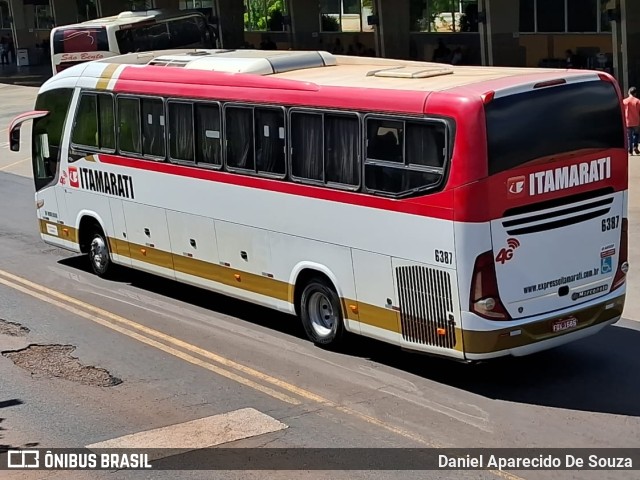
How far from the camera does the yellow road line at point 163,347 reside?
10867mm

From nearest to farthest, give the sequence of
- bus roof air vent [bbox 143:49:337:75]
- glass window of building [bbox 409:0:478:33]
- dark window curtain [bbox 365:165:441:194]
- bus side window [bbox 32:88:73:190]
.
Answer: dark window curtain [bbox 365:165:441:194] → bus roof air vent [bbox 143:49:337:75] → bus side window [bbox 32:88:73:190] → glass window of building [bbox 409:0:478:33]

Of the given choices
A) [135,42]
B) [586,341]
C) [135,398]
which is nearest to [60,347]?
[135,398]

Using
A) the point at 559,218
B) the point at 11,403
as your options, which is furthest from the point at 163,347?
the point at 559,218

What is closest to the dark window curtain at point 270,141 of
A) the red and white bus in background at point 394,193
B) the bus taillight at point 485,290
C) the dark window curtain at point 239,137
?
the red and white bus in background at point 394,193

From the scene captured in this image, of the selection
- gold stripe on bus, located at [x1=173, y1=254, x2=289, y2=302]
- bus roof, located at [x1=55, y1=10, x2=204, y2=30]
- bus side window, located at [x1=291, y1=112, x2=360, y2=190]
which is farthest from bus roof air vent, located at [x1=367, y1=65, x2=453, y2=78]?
bus roof, located at [x1=55, y1=10, x2=204, y2=30]

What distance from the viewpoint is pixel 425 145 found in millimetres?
10484

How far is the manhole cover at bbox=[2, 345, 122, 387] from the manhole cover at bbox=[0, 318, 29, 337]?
2.03 feet

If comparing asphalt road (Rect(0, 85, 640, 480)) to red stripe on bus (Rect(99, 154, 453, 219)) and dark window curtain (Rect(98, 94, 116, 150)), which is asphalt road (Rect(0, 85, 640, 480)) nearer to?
red stripe on bus (Rect(99, 154, 453, 219))

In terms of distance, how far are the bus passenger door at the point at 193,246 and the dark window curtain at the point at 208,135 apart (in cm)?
78

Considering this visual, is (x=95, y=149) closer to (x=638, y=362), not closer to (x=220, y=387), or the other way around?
(x=220, y=387)

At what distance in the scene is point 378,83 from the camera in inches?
448

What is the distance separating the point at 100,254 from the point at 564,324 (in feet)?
25.9

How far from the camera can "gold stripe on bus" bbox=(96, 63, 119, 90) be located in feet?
50.3

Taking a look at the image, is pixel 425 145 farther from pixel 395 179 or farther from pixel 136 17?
pixel 136 17
